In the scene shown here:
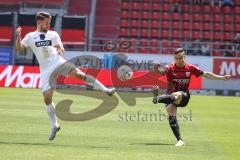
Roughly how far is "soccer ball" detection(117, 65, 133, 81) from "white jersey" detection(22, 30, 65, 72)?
20552 mm

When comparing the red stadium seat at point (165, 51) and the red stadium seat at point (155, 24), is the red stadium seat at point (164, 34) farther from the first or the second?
the red stadium seat at point (165, 51)

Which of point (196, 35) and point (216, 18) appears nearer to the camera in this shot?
point (196, 35)

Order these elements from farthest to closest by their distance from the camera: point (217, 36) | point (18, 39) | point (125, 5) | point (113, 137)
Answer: point (125, 5), point (217, 36), point (113, 137), point (18, 39)

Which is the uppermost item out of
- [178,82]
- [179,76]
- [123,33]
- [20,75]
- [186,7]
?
[179,76]

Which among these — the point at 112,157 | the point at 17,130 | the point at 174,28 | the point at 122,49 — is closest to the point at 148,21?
the point at 174,28

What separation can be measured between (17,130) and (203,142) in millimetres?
4262

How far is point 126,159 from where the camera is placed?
9.80 metres

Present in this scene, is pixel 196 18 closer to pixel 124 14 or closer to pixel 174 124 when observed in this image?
pixel 124 14

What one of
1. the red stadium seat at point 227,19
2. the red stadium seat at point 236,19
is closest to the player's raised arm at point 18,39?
the red stadium seat at point 227,19

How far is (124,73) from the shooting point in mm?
33844

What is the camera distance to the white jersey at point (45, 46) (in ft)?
39.1

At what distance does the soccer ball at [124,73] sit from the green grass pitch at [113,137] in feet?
40.5

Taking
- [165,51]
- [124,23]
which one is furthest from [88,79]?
[124,23]

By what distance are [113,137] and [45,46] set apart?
8.46 feet
